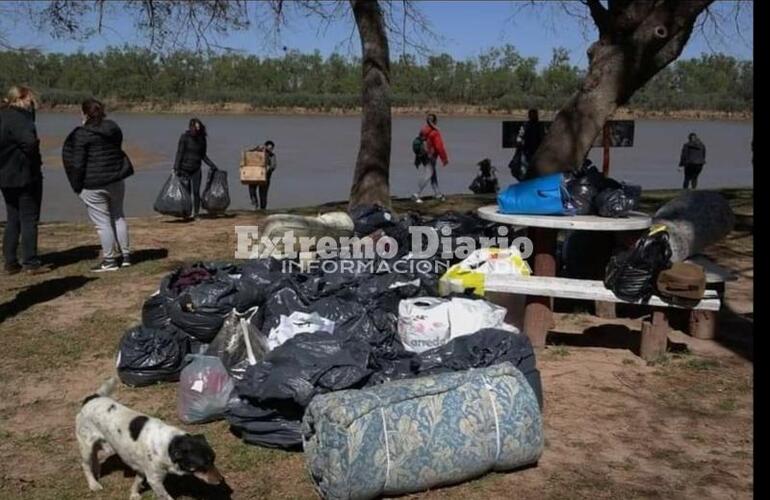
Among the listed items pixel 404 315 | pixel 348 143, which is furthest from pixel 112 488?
pixel 348 143

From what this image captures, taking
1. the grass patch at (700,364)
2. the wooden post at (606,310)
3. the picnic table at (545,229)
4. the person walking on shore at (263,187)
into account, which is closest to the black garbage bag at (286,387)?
the picnic table at (545,229)

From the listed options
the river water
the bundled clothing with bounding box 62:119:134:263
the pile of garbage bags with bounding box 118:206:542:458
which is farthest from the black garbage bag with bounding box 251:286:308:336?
the river water

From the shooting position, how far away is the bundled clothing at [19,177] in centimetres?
750

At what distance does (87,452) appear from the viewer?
379 cm

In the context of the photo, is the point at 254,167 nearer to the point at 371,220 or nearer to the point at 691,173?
the point at 371,220

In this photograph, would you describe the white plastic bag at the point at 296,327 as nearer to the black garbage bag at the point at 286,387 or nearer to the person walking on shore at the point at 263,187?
the black garbage bag at the point at 286,387

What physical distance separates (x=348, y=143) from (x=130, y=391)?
1178 inches

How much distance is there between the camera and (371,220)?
789 centimetres

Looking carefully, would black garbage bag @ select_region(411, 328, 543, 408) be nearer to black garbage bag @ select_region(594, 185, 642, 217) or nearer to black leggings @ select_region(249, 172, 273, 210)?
black garbage bag @ select_region(594, 185, 642, 217)

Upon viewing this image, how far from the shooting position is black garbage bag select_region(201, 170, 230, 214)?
11.3 m

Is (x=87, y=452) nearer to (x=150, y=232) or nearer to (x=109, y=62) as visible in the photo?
(x=150, y=232)

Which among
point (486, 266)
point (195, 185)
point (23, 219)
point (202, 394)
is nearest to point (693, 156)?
point (195, 185)

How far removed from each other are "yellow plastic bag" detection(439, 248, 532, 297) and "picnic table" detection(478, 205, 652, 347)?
17cm
